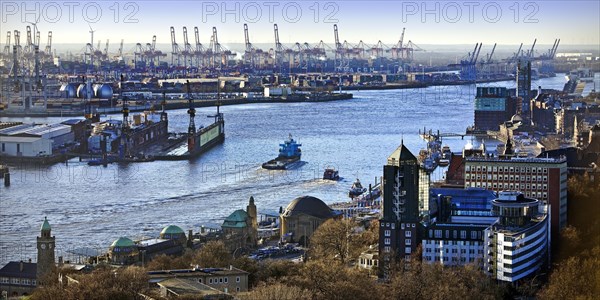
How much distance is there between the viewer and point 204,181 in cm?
1387

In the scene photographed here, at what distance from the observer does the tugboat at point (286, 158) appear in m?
15.1

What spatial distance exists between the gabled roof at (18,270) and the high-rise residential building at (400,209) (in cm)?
195

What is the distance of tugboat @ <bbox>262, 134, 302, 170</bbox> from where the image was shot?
15.1m

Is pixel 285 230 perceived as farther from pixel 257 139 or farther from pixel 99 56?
pixel 99 56

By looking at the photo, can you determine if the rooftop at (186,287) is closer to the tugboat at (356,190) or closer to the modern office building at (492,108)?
the tugboat at (356,190)

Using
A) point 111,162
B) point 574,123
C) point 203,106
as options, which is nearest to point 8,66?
point 203,106

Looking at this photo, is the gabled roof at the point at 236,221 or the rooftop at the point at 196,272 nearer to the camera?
the rooftop at the point at 196,272

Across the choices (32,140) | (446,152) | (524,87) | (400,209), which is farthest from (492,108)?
(400,209)

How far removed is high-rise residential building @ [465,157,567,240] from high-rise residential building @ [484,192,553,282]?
96 cm

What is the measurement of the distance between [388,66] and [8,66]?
19079 mm

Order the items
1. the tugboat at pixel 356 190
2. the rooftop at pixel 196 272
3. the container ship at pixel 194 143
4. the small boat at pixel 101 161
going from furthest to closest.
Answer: the container ship at pixel 194 143 < the small boat at pixel 101 161 < the tugboat at pixel 356 190 < the rooftop at pixel 196 272

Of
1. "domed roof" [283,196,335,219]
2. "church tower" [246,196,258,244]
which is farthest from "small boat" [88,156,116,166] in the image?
"domed roof" [283,196,335,219]

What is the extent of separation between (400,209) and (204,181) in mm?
5546

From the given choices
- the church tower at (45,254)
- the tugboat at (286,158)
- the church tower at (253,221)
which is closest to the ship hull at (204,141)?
the tugboat at (286,158)
